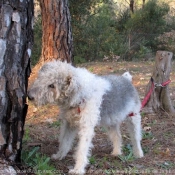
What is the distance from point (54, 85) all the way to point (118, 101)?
1.06 meters

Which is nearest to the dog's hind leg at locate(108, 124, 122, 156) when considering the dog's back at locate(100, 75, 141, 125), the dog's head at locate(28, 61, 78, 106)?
the dog's back at locate(100, 75, 141, 125)

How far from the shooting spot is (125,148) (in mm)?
5453

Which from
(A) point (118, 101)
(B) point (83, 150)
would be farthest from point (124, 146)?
(B) point (83, 150)

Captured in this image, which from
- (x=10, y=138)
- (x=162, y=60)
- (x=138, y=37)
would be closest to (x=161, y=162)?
(x=10, y=138)

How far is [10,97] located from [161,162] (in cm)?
233

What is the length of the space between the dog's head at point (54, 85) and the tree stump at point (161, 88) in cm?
310

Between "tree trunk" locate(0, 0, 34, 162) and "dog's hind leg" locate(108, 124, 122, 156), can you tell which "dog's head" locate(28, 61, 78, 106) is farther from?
"dog's hind leg" locate(108, 124, 122, 156)

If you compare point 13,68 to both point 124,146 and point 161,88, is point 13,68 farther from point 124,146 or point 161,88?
point 161,88

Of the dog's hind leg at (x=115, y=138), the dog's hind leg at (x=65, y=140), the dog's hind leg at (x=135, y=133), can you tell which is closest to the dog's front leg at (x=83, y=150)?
the dog's hind leg at (x=65, y=140)

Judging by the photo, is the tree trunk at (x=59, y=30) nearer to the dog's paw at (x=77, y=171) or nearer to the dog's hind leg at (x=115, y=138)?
the dog's hind leg at (x=115, y=138)

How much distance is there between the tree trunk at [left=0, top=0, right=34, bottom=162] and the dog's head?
0.29m

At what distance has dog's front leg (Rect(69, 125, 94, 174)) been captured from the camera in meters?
4.05

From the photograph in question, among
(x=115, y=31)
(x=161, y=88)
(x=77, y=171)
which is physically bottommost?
(x=77, y=171)

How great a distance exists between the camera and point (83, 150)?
13.5ft
